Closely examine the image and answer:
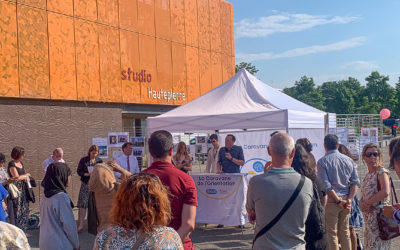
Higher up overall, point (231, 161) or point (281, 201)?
point (281, 201)

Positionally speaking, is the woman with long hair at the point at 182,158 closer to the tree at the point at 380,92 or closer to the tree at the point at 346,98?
the tree at the point at 380,92

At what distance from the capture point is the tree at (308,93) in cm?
8112

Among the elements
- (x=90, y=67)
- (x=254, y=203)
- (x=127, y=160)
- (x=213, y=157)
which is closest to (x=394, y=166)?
(x=254, y=203)

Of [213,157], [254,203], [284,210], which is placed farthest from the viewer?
[213,157]

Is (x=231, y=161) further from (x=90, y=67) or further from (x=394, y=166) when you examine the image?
(x=90, y=67)

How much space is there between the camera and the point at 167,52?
62.0ft

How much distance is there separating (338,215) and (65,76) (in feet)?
36.1

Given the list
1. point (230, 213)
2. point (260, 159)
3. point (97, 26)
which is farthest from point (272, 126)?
point (97, 26)

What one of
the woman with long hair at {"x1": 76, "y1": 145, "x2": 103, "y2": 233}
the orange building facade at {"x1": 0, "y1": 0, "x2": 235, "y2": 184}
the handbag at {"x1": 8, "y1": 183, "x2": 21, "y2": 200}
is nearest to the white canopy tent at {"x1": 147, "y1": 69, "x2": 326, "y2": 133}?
the woman with long hair at {"x1": 76, "y1": 145, "x2": 103, "y2": 233}

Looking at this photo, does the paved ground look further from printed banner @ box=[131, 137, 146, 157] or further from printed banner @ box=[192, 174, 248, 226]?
printed banner @ box=[131, 137, 146, 157]

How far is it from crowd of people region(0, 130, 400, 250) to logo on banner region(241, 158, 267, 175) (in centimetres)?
501

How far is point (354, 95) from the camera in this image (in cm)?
7650

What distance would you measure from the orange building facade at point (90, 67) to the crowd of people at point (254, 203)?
497 centimetres

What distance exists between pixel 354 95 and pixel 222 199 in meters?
74.4
